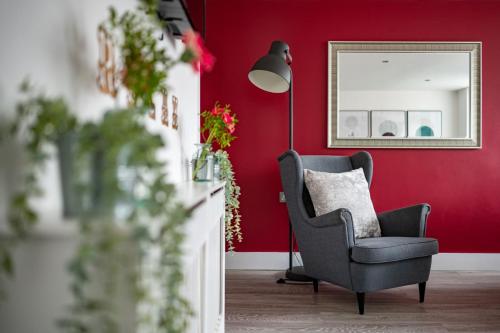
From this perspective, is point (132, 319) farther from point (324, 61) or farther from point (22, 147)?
point (324, 61)

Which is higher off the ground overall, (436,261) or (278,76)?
(278,76)

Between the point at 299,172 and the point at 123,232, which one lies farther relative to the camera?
the point at 299,172

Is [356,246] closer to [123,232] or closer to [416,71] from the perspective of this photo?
[416,71]

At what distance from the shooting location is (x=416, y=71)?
13.5ft

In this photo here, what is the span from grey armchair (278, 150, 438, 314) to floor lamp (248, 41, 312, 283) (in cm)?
35

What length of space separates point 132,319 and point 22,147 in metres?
0.44

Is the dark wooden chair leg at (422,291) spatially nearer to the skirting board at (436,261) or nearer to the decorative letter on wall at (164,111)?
the skirting board at (436,261)

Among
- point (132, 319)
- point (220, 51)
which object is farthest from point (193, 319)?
point (220, 51)

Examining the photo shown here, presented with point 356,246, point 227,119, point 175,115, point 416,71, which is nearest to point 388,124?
point 416,71

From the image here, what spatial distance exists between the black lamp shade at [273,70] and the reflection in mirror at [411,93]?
76 cm

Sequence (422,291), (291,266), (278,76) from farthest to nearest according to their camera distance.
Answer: (291,266) → (278,76) → (422,291)

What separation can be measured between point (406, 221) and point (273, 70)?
4.64ft

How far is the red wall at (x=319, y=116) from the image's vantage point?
4.14 meters

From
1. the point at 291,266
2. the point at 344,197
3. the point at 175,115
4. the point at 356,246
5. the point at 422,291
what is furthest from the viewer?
the point at 291,266
